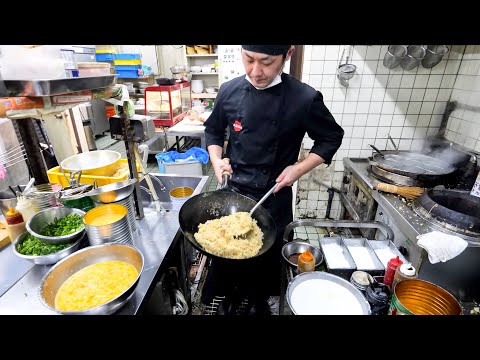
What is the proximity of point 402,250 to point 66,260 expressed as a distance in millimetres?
2259

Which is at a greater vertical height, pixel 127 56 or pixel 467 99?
pixel 127 56

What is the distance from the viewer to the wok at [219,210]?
170 cm

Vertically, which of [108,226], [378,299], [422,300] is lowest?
[378,299]

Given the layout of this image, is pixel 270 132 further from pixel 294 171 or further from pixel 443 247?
pixel 443 247

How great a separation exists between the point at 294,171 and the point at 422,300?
0.99 m

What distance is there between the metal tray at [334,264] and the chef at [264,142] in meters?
0.36

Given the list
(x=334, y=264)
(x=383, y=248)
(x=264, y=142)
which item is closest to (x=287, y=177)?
(x=264, y=142)

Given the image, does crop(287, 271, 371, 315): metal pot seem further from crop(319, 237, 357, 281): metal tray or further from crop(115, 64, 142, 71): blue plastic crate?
crop(115, 64, 142, 71): blue plastic crate

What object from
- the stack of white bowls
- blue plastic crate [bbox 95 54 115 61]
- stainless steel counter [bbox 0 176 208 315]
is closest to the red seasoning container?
stainless steel counter [bbox 0 176 208 315]

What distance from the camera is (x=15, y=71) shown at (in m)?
1.36

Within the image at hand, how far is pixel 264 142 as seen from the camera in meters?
1.98

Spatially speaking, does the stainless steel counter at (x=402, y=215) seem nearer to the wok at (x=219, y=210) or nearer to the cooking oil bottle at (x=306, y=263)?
the cooking oil bottle at (x=306, y=263)

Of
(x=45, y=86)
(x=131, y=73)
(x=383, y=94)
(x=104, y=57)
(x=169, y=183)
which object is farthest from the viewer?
(x=131, y=73)

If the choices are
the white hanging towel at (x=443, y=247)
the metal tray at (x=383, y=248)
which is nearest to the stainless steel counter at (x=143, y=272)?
the metal tray at (x=383, y=248)
